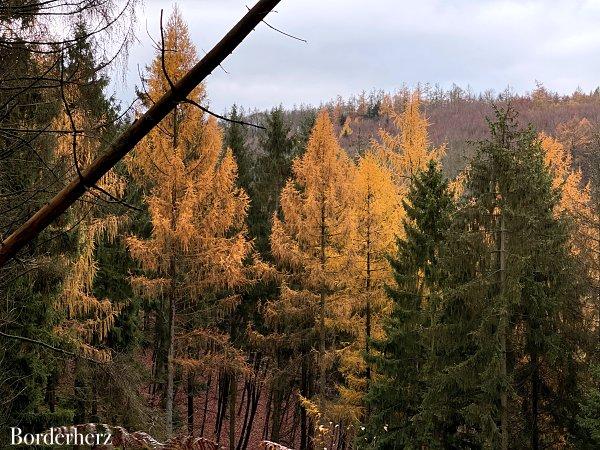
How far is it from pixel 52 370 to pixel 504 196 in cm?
966

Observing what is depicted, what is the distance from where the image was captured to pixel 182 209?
1079cm

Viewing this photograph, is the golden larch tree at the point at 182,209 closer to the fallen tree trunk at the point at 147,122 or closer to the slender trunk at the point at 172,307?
the slender trunk at the point at 172,307

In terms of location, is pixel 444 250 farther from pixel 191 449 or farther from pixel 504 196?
pixel 191 449

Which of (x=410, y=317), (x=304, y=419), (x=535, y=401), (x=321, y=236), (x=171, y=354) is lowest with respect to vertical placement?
(x=304, y=419)

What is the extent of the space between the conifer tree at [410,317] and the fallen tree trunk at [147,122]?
10781 millimetres

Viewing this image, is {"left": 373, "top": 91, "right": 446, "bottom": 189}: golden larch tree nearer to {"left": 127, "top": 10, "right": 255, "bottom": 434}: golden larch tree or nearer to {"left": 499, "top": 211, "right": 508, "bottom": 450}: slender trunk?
{"left": 499, "top": 211, "right": 508, "bottom": 450}: slender trunk

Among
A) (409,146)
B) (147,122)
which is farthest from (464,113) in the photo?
(147,122)

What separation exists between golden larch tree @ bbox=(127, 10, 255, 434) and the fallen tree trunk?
28.4ft

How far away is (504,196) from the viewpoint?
1038 cm

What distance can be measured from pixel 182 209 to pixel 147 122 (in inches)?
358

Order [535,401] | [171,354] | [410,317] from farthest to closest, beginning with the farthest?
1. [410,317]
2. [171,354]
3. [535,401]

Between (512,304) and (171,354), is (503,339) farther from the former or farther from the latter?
(171,354)

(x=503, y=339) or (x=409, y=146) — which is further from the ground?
(x=409, y=146)

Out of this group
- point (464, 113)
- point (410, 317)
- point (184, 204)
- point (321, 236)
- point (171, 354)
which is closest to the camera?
point (184, 204)
